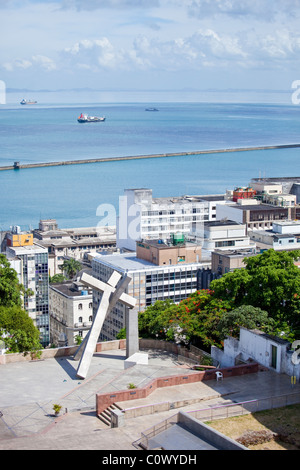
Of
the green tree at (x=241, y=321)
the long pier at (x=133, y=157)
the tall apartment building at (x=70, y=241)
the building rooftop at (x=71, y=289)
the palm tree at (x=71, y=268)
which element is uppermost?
the long pier at (x=133, y=157)

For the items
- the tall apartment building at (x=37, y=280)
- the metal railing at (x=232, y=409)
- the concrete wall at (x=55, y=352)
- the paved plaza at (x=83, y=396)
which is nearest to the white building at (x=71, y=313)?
the tall apartment building at (x=37, y=280)

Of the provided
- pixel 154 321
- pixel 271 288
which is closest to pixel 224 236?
pixel 154 321

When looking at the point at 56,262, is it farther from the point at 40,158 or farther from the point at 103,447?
the point at 40,158

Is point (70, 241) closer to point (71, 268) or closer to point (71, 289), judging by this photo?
point (71, 268)

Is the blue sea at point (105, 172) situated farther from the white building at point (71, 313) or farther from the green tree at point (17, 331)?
the green tree at point (17, 331)

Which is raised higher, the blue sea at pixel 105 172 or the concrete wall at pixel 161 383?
the blue sea at pixel 105 172

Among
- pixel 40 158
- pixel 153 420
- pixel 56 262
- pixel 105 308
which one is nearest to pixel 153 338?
pixel 105 308

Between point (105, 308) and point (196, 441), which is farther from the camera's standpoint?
point (105, 308)
